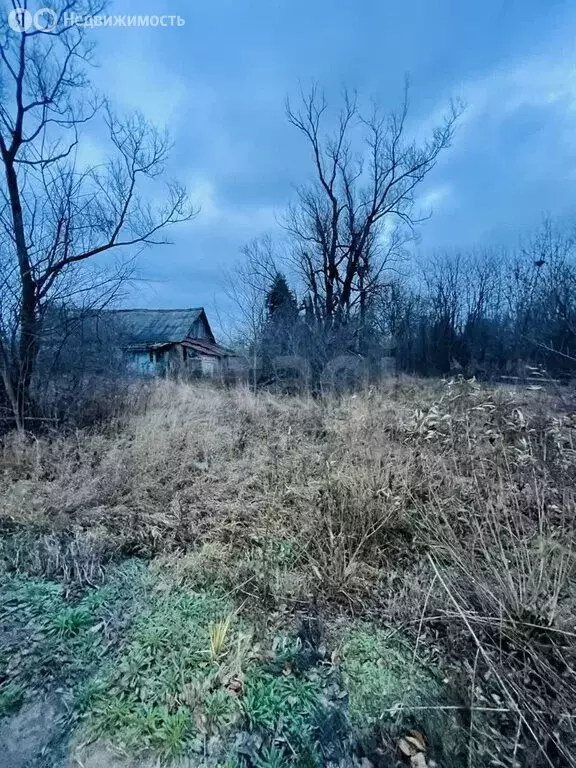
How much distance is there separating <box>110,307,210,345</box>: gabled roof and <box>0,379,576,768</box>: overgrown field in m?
18.0

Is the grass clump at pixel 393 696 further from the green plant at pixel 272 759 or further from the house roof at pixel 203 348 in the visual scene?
the house roof at pixel 203 348

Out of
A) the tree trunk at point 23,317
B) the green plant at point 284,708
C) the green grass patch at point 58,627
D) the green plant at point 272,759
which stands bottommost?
the green plant at point 272,759

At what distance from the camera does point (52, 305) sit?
576 centimetres

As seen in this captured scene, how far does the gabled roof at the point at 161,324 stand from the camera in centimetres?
2059

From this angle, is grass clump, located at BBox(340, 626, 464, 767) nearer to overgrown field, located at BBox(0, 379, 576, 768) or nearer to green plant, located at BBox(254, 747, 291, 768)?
overgrown field, located at BBox(0, 379, 576, 768)

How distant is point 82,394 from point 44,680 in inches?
209

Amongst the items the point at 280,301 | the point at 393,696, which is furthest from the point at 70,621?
the point at 280,301

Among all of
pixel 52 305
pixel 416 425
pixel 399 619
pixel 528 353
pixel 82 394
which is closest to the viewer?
pixel 399 619

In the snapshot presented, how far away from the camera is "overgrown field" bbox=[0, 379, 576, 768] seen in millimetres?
1418

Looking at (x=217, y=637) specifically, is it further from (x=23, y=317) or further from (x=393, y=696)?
(x=23, y=317)

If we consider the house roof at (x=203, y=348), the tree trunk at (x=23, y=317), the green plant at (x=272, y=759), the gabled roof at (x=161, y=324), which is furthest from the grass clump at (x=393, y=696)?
the gabled roof at (x=161, y=324)

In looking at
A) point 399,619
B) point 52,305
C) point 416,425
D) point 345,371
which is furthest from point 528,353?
point 52,305

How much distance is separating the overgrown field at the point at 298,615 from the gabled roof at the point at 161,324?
18.0m

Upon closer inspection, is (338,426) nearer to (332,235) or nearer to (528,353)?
(528,353)
